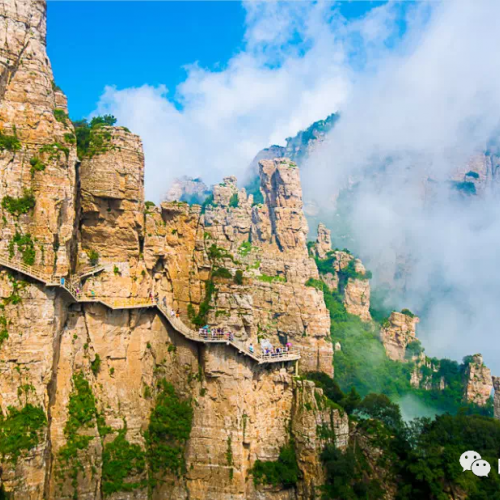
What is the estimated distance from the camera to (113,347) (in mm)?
35094

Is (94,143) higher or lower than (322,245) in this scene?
lower

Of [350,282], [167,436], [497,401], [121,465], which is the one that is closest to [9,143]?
[121,465]

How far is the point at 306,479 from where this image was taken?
37.3 m

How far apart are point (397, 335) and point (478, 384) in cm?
1532

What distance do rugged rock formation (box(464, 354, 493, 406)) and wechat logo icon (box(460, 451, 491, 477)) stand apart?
37581 mm

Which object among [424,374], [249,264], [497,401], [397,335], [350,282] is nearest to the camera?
[497,401]

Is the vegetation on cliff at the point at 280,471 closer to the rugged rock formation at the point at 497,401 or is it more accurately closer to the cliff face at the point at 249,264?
the cliff face at the point at 249,264

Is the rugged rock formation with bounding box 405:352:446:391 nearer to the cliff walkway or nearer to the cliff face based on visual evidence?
the cliff face

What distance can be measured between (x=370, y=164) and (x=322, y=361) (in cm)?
7977

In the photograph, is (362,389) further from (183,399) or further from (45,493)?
(45,493)

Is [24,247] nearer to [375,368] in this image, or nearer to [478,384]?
[375,368]

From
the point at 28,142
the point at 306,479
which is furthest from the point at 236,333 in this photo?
the point at 28,142

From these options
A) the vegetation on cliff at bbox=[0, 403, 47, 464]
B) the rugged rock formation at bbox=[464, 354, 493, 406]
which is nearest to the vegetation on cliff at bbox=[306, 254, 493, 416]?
the rugged rock formation at bbox=[464, 354, 493, 406]

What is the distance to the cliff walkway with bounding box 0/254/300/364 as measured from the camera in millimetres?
29180
